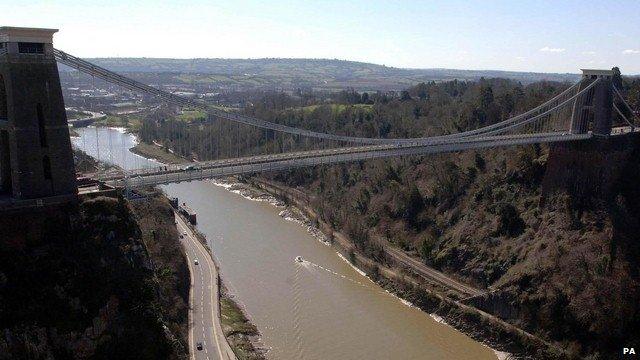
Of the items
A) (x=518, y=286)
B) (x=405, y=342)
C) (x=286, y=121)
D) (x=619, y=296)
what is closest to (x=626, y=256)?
(x=619, y=296)

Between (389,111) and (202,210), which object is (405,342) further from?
(389,111)

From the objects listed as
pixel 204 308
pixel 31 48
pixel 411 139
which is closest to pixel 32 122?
pixel 31 48

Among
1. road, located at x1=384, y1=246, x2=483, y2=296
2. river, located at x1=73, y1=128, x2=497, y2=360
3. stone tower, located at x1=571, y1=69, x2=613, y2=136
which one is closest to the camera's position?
river, located at x1=73, y1=128, x2=497, y2=360

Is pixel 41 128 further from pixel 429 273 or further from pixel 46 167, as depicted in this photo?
pixel 429 273

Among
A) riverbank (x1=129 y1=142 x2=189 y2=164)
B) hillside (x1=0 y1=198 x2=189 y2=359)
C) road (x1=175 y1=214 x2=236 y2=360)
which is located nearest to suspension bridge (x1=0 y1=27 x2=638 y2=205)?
hillside (x1=0 y1=198 x2=189 y2=359)

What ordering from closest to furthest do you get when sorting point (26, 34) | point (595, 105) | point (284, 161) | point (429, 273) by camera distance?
point (26, 34) < point (284, 161) < point (429, 273) < point (595, 105)

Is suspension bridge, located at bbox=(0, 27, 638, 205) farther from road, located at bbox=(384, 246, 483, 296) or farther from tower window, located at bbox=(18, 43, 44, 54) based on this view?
road, located at bbox=(384, 246, 483, 296)
